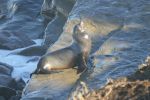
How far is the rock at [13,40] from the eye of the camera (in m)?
12.1

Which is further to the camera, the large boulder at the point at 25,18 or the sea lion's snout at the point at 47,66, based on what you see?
the large boulder at the point at 25,18

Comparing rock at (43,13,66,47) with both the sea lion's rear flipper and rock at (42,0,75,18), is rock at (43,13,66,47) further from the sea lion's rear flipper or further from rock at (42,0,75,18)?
the sea lion's rear flipper

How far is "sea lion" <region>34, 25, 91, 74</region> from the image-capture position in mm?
8117

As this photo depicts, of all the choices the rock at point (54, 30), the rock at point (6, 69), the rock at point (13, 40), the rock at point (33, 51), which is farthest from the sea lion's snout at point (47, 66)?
the rock at point (13, 40)

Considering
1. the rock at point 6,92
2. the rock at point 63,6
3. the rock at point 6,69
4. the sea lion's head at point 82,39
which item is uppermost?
the sea lion's head at point 82,39

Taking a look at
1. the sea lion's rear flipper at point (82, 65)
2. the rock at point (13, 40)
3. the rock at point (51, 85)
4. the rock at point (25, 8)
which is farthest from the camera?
the rock at point (25, 8)

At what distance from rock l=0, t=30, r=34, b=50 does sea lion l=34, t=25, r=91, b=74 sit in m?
3.90

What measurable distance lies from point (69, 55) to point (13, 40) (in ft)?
14.5

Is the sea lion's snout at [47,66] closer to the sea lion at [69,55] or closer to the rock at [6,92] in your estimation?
the sea lion at [69,55]

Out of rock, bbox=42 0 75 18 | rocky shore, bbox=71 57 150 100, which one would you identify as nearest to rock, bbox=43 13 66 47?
rock, bbox=42 0 75 18

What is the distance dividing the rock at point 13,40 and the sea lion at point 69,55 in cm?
390

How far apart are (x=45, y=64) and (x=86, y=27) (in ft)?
5.04

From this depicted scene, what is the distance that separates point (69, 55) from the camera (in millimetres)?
8180

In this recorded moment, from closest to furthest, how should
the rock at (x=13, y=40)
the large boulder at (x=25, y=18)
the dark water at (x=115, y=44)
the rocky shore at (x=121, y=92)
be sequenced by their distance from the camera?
the rocky shore at (x=121, y=92) → the dark water at (x=115, y=44) → the rock at (x=13, y=40) → the large boulder at (x=25, y=18)
